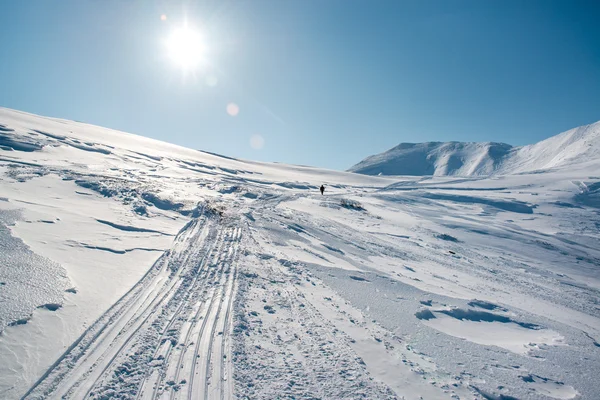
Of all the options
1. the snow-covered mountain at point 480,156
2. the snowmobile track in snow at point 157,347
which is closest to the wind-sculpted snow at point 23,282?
the snowmobile track in snow at point 157,347

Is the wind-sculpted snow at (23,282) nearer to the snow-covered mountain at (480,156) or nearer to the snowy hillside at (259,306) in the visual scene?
the snowy hillside at (259,306)

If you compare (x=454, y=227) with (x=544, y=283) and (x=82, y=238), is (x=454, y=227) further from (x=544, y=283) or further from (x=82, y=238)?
(x=82, y=238)

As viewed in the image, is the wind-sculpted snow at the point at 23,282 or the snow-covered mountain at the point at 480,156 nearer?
the wind-sculpted snow at the point at 23,282

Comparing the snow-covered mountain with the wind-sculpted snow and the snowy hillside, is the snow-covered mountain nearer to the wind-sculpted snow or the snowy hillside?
the snowy hillside

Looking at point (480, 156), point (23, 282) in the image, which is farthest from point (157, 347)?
point (480, 156)

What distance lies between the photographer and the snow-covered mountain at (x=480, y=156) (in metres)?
88.6

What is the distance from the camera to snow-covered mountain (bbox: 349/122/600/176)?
88.6 metres

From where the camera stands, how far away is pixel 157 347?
4.84 metres

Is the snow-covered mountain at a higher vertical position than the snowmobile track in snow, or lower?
higher

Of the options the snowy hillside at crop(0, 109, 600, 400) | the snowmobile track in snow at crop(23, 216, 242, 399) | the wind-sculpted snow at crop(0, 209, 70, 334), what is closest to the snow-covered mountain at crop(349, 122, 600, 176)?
the snowy hillside at crop(0, 109, 600, 400)

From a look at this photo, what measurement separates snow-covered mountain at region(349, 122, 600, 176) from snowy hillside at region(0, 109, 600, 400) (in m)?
86.3

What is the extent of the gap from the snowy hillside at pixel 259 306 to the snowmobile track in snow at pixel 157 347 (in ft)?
0.09

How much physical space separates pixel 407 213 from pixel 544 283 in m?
13.2

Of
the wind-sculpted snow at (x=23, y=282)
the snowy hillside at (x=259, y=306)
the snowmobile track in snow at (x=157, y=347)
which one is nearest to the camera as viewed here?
the snowmobile track in snow at (x=157, y=347)
